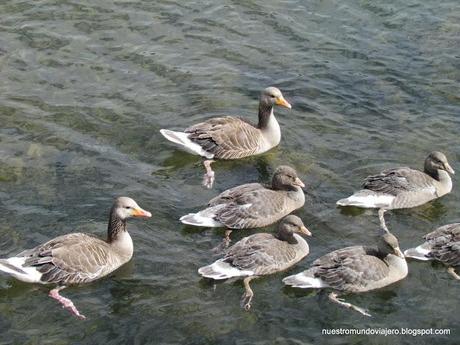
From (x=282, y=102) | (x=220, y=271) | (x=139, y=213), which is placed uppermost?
(x=282, y=102)

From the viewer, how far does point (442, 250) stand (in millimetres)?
14789

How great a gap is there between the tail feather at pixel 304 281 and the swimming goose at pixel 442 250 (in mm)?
1992

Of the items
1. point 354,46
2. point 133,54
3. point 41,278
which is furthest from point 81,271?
point 354,46

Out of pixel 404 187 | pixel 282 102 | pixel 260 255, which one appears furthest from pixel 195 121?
pixel 260 255

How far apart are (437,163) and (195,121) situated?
5.96 m

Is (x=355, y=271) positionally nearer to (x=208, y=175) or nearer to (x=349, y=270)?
(x=349, y=270)

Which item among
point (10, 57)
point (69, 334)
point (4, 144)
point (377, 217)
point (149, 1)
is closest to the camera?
point (69, 334)

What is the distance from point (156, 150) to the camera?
1841cm

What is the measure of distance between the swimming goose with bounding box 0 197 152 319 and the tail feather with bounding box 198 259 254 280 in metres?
1.58

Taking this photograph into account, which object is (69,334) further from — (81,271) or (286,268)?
(286,268)

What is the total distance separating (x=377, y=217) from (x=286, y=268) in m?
2.77

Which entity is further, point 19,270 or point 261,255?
point 261,255

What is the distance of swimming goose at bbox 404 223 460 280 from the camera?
14.8 meters

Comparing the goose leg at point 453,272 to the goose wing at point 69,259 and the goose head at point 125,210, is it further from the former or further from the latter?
the goose wing at point 69,259
